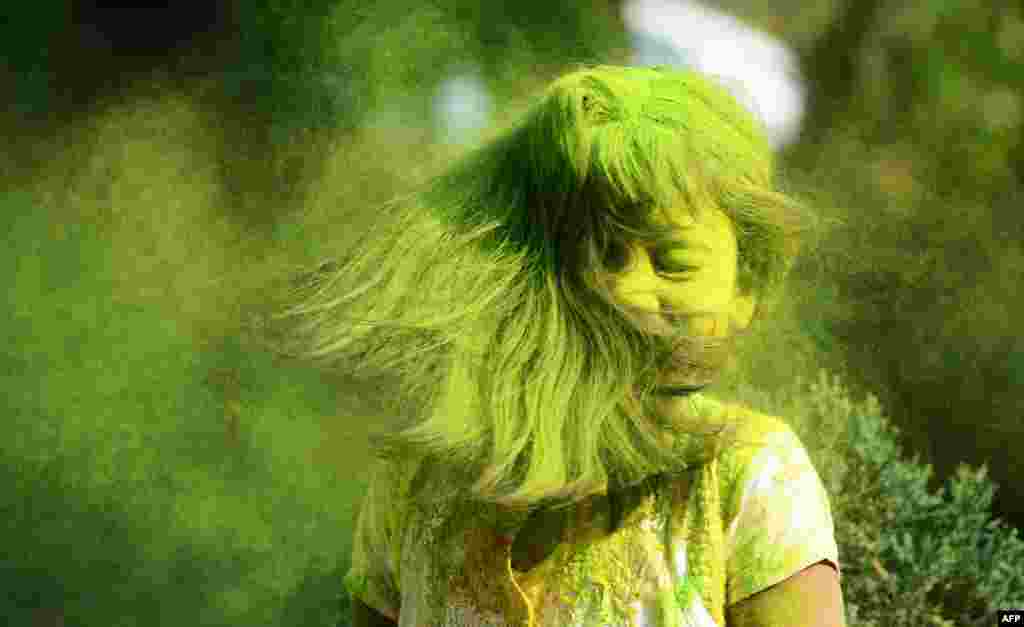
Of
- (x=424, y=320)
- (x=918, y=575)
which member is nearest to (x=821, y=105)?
(x=918, y=575)

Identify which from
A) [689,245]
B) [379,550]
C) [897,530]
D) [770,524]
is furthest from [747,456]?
[897,530]

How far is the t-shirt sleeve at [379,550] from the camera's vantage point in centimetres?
129

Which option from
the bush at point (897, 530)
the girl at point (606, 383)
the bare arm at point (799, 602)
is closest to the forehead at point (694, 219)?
the girl at point (606, 383)

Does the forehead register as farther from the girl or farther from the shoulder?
the shoulder

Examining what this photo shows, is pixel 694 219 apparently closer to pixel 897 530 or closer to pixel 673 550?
pixel 673 550

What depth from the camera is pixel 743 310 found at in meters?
1.21

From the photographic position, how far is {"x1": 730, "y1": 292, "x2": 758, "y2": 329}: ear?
3.93ft

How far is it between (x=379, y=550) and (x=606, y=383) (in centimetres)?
32

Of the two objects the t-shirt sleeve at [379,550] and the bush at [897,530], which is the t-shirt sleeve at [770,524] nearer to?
the t-shirt sleeve at [379,550]

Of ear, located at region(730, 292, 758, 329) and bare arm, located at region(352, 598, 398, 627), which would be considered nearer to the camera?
ear, located at region(730, 292, 758, 329)

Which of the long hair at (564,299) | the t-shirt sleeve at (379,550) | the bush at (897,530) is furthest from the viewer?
the bush at (897,530)

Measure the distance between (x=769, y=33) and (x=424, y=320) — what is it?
0.97m

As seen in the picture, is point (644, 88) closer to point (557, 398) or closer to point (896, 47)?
point (557, 398)

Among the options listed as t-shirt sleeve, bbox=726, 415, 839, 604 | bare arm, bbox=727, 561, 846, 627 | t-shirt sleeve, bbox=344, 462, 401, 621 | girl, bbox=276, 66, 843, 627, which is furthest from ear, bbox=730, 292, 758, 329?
t-shirt sleeve, bbox=344, 462, 401, 621
